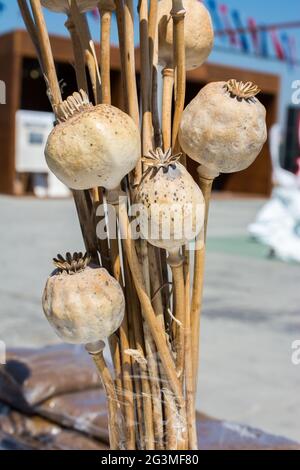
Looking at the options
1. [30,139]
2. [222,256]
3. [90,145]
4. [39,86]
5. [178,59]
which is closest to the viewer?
[90,145]

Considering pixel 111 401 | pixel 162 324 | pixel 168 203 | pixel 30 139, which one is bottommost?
pixel 30 139

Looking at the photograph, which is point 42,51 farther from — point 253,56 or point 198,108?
point 253,56

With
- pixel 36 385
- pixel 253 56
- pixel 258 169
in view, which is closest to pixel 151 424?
pixel 36 385

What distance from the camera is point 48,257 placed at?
5.56 metres

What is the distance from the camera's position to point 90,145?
0.70 meters

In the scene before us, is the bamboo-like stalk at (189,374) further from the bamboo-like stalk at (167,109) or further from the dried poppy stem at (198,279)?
the bamboo-like stalk at (167,109)

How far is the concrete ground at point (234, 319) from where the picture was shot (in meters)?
2.57

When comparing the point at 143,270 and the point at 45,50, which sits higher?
the point at 45,50

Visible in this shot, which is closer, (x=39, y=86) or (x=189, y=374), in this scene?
(x=189, y=374)

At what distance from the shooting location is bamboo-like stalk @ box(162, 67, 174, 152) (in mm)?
828

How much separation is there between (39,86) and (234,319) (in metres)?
11.8

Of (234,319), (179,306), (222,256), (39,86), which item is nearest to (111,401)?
(179,306)

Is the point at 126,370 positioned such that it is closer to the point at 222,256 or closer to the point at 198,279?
the point at 198,279

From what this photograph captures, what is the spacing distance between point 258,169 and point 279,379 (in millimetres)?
13140
